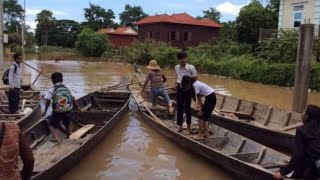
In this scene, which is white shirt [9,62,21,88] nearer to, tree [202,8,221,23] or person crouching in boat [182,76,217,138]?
person crouching in boat [182,76,217,138]

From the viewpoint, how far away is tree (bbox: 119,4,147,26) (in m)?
80.5

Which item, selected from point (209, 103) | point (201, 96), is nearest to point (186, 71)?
point (201, 96)

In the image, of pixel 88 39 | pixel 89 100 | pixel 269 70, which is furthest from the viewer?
pixel 88 39

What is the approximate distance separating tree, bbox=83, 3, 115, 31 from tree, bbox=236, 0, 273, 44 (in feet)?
153

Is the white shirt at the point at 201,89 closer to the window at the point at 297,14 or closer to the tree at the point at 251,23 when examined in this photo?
the window at the point at 297,14

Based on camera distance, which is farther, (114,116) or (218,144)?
(114,116)

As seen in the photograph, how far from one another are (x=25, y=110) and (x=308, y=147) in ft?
24.8

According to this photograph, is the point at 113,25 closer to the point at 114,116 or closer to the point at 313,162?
the point at 114,116

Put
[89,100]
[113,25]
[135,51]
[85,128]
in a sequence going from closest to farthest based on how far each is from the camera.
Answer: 1. [85,128]
2. [89,100]
3. [135,51]
4. [113,25]

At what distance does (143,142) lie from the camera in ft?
31.9

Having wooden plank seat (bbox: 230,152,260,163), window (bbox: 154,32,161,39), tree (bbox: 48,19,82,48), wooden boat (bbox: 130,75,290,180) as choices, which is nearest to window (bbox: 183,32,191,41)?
window (bbox: 154,32,161,39)

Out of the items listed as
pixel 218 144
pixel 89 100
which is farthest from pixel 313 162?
pixel 89 100

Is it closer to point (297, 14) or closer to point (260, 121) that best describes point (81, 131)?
point (260, 121)

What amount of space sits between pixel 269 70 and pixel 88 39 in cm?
3502
